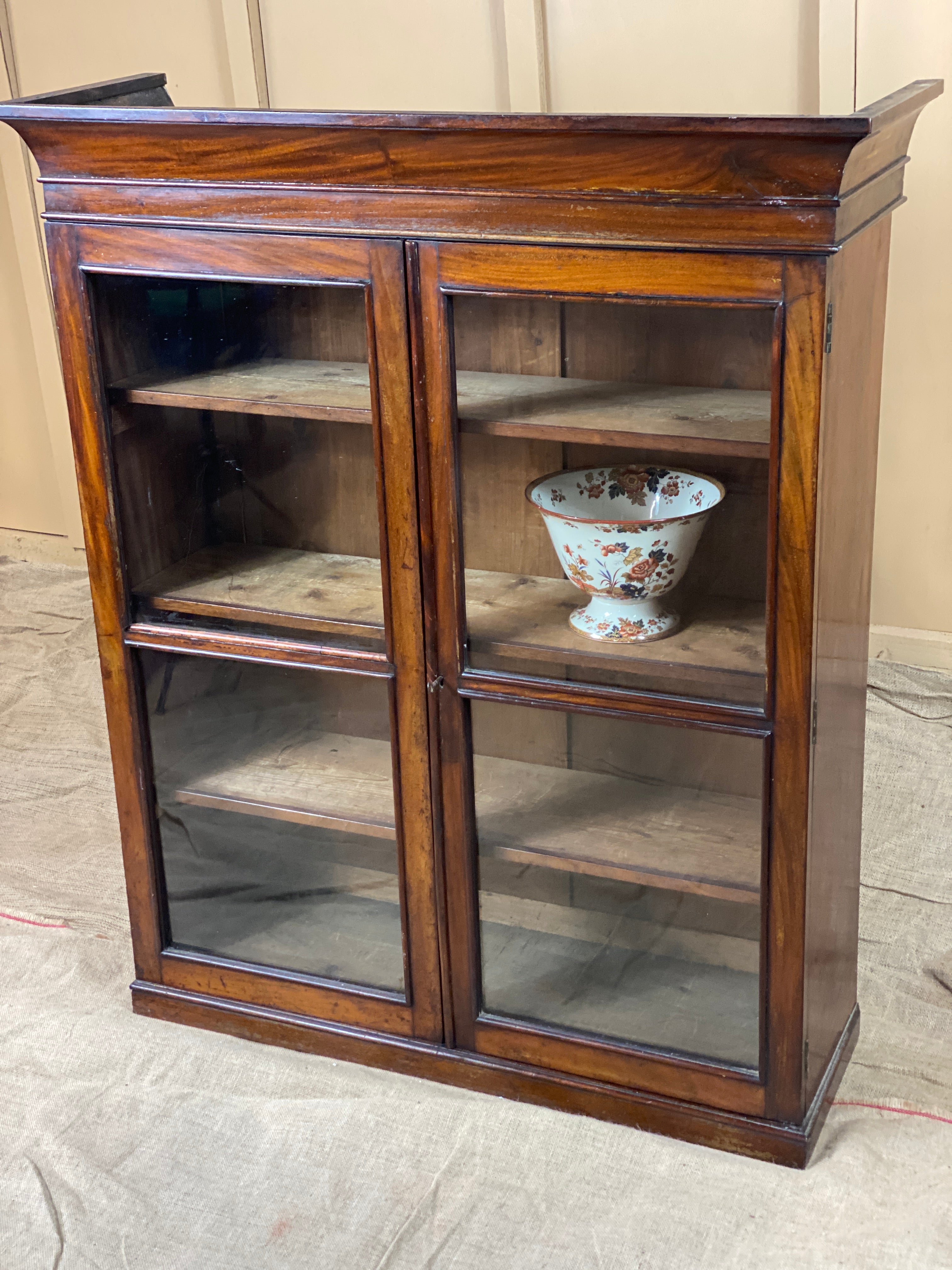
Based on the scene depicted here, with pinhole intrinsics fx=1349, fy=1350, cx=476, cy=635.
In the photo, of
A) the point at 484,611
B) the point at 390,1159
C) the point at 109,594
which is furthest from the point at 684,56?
the point at 390,1159

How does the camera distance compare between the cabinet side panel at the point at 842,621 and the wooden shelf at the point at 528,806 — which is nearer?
the cabinet side panel at the point at 842,621

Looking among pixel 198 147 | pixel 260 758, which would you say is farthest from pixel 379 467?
pixel 260 758

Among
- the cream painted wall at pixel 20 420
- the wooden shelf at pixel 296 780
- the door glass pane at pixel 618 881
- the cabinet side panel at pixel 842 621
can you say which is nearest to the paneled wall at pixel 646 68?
the cream painted wall at pixel 20 420

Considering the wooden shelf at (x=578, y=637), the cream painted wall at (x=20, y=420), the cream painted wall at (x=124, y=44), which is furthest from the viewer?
the cream painted wall at (x=20, y=420)

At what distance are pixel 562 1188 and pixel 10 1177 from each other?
71cm

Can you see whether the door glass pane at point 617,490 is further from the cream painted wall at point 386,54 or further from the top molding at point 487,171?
the cream painted wall at point 386,54

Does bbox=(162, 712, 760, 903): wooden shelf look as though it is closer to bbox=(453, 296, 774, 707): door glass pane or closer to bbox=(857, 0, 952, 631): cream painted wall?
bbox=(453, 296, 774, 707): door glass pane

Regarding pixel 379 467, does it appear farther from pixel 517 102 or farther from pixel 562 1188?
pixel 517 102

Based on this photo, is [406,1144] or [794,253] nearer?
[794,253]

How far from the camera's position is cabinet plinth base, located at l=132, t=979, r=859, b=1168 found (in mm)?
1693

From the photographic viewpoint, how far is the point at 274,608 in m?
1.76

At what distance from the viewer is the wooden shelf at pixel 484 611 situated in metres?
1.52

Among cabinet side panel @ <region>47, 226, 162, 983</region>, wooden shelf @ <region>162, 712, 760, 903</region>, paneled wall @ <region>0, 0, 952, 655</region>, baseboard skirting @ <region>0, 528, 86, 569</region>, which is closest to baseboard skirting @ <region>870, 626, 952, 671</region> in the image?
paneled wall @ <region>0, 0, 952, 655</region>

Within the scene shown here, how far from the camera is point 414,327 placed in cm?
150
